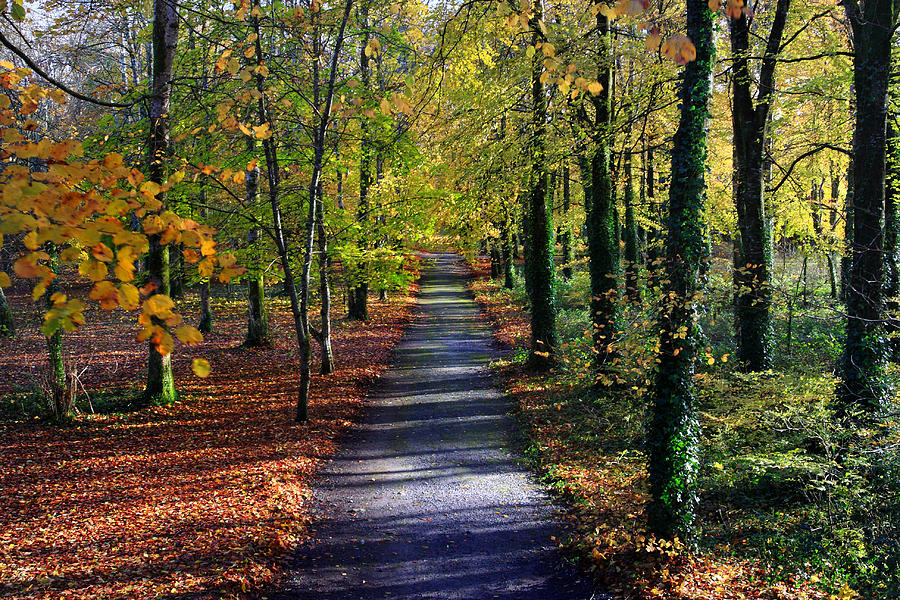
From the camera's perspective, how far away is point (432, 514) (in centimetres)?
658

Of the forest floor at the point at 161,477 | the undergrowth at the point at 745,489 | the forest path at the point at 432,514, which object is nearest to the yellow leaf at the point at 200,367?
the forest floor at the point at 161,477

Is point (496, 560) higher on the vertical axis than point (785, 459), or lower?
lower

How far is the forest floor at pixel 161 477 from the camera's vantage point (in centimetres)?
501

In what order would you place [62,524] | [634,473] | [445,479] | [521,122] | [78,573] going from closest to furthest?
[78,573]
[62,524]
[634,473]
[445,479]
[521,122]

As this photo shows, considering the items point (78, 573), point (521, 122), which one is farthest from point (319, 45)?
point (78, 573)

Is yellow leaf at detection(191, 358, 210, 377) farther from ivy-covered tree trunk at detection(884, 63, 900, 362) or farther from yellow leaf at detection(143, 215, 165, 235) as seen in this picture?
ivy-covered tree trunk at detection(884, 63, 900, 362)

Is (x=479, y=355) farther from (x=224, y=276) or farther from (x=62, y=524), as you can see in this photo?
(x=224, y=276)

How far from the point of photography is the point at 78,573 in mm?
4906

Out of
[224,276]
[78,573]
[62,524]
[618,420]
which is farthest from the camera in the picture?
[618,420]

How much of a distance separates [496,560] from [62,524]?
475 cm

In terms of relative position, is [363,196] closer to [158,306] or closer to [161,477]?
[161,477]

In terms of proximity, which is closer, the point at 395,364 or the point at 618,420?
the point at 618,420

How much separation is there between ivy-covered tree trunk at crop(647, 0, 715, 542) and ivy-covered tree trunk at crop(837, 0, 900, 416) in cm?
261

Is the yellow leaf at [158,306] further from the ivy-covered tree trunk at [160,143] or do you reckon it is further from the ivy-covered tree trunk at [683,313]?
the ivy-covered tree trunk at [160,143]
